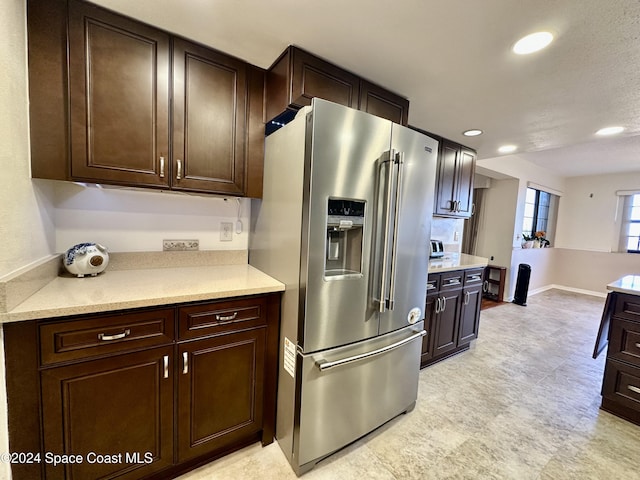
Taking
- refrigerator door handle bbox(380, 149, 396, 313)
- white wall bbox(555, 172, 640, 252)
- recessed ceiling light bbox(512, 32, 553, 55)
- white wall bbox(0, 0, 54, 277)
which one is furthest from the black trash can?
white wall bbox(0, 0, 54, 277)

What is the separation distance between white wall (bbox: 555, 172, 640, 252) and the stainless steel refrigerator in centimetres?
630

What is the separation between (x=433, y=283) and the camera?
7.81 feet

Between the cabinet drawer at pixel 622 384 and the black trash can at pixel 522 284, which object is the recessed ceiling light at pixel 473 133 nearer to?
the cabinet drawer at pixel 622 384

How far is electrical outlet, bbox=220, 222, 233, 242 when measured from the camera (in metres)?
2.00

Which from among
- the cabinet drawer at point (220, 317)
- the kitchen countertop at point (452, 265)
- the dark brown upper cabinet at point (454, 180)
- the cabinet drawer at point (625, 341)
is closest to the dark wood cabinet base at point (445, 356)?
the kitchen countertop at point (452, 265)

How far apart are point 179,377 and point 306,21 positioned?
1.84 metres

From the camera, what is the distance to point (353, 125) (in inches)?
53.7

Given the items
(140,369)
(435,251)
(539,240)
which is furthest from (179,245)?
(539,240)

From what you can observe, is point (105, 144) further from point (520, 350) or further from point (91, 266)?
point (520, 350)

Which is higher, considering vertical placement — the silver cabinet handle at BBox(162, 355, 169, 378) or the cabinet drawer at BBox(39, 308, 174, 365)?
the cabinet drawer at BBox(39, 308, 174, 365)

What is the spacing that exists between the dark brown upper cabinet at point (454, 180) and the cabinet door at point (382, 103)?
1107 mm

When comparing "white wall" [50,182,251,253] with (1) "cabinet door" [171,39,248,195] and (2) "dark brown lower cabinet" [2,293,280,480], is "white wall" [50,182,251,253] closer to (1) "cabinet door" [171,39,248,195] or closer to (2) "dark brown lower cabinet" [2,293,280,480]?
(1) "cabinet door" [171,39,248,195]

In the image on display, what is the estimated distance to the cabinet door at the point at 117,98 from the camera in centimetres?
128

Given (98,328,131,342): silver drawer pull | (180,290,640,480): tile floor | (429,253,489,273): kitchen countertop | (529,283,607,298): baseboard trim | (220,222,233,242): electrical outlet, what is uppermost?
(220,222,233,242): electrical outlet
